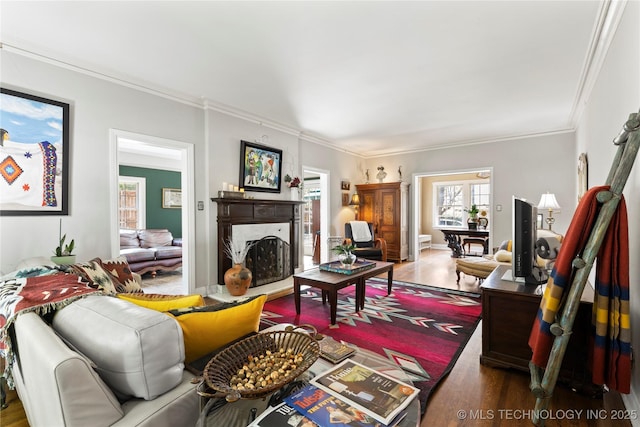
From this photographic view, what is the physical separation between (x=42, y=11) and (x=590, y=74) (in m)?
5.04

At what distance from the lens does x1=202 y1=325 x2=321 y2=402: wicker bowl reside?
92cm

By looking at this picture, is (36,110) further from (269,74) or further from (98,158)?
(269,74)

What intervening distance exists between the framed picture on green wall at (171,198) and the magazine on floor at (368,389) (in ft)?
23.2

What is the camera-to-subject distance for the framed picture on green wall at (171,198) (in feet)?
23.1

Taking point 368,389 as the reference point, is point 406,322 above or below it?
below

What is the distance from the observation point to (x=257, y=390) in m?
0.91

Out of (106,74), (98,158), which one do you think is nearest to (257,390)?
(98,158)

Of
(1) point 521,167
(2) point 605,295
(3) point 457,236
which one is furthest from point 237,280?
(1) point 521,167

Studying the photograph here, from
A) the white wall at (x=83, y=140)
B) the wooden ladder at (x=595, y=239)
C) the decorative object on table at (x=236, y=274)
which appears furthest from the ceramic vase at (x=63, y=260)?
the wooden ladder at (x=595, y=239)

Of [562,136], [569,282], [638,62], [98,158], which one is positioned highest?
[562,136]

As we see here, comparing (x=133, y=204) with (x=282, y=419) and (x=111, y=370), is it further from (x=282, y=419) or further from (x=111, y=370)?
(x=282, y=419)

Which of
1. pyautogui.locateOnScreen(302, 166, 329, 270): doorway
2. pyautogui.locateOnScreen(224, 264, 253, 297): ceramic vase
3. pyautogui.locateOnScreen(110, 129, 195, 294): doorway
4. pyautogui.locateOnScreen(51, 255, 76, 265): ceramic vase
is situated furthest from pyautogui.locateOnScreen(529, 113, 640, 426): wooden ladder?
pyautogui.locateOnScreen(302, 166, 329, 270): doorway

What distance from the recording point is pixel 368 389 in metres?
0.98

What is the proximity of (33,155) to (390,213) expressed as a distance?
6.00m
